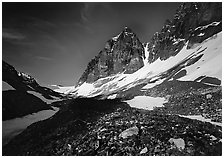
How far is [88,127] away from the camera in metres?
22.4

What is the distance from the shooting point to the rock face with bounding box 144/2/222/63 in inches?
2682

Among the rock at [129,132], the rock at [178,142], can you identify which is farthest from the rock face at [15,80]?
the rock at [178,142]

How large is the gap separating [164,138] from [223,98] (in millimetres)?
11809

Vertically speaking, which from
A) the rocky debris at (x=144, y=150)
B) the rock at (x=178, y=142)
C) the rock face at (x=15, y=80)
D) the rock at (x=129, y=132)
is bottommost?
the rocky debris at (x=144, y=150)

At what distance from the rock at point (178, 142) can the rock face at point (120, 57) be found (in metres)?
105

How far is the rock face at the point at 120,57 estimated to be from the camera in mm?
130500

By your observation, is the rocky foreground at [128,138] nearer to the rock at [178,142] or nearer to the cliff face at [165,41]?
the rock at [178,142]

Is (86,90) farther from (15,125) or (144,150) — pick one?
(144,150)

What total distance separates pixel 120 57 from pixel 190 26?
64.8 metres

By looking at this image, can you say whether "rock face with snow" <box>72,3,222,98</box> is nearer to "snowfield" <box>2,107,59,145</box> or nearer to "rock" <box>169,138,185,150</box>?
"rock" <box>169,138,185,150</box>

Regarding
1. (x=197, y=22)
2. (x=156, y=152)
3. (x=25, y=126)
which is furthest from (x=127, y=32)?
(x=156, y=152)

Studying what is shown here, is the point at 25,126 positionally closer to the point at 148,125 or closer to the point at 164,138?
the point at 148,125

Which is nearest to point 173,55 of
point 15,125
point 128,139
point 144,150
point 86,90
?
point 15,125

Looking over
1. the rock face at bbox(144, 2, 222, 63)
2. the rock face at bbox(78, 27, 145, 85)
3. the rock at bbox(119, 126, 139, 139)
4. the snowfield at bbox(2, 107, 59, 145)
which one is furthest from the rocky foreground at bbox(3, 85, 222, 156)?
the rock face at bbox(78, 27, 145, 85)
